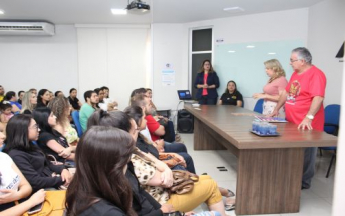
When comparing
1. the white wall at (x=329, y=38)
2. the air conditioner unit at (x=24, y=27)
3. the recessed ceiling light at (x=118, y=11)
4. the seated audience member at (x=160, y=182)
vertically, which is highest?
the recessed ceiling light at (x=118, y=11)

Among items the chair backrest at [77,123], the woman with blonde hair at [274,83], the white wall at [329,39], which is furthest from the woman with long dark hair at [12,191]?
the white wall at [329,39]

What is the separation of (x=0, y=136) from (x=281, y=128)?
7.92ft

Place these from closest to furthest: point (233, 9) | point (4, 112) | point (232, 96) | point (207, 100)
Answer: point (4, 112)
point (233, 9)
point (232, 96)
point (207, 100)

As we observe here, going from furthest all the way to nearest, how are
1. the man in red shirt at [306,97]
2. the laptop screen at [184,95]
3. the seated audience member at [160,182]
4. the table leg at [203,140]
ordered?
the laptop screen at [184,95] < the table leg at [203,140] < the man in red shirt at [306,97] < the seated audience member at [160,182]

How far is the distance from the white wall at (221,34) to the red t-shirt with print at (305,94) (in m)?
2.82

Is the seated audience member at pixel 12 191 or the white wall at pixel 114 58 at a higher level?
the white wall at pixel 114 58

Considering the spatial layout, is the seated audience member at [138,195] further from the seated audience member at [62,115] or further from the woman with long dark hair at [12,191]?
the seated audience member at [62,115]

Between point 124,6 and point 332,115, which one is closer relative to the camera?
point 332,115

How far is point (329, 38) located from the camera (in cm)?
460

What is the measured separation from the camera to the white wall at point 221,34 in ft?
17.6

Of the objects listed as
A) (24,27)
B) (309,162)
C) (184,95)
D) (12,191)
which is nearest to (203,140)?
(309,162)

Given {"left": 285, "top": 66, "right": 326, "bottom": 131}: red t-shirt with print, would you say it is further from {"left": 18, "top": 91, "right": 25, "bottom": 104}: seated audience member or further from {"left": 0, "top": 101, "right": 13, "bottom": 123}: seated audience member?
{"left": 18, "top": 91, "right": 25, "bottom": 104}: seated audience member

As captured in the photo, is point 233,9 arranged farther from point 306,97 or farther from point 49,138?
point 49,138

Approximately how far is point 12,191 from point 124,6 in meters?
4.31
